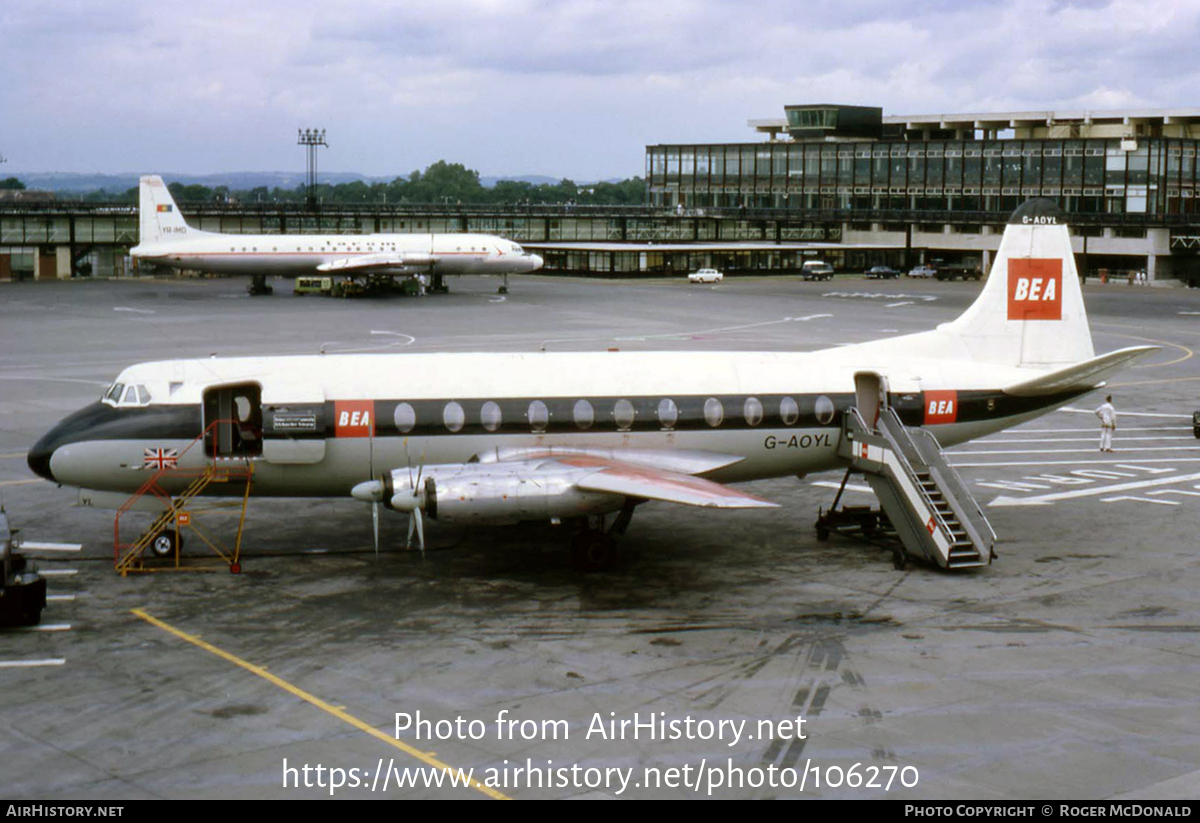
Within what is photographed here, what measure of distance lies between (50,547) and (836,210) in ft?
479

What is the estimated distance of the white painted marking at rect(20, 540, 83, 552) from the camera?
29.8m

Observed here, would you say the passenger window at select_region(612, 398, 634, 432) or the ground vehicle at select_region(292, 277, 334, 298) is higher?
the ground vehicle at select_region(292, 277, 334, 298)

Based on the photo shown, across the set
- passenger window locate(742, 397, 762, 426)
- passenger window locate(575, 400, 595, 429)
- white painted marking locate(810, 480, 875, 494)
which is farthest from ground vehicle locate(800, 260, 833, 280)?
passenger window locate(575, 400, 595, 429)

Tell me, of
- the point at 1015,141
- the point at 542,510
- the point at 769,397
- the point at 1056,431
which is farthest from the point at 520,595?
the point at 1015,141

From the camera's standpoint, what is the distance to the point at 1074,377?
3170 centimetres

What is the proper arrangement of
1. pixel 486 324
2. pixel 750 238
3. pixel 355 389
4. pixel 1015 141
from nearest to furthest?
→ pixel 355 389 → pixel 486 324 → pixel 1015 141 → pixel 750 238

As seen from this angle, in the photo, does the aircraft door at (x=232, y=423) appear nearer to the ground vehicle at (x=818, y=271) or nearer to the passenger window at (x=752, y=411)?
the passenger window at (x=752, y=411)

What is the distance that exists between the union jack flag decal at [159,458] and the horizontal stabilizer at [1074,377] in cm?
2105

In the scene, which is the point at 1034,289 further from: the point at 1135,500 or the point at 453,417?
the point at 453,417

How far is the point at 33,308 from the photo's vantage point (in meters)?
92.1

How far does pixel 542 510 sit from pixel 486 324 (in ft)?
189

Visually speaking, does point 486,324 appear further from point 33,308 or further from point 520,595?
point 520,595

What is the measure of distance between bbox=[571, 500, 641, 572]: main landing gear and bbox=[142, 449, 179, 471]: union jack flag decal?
9.56 m

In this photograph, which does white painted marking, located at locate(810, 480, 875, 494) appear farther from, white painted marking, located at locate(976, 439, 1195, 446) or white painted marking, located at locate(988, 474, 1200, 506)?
white painted marking, located at locate(976, 439, 1195, 446)
